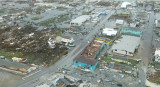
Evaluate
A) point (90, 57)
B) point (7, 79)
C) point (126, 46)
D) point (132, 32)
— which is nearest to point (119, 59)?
point (126, 46)

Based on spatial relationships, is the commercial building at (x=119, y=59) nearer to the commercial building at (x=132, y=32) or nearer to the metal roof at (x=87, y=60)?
the metal roof at (x=87, y=60)

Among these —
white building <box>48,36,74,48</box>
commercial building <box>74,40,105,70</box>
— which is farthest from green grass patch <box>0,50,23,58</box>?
commercial building <box>74,40,105,70</box>

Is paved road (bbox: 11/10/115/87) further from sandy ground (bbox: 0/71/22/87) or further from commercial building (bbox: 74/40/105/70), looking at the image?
commercial building (bbox: 74/40/105/70)

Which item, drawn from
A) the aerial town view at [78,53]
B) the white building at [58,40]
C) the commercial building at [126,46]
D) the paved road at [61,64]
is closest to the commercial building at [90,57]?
the aerial town view at [78,53]

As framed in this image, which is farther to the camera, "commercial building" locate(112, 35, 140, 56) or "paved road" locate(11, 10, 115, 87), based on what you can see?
"commercial building" locate(112, 35, 140, 56)

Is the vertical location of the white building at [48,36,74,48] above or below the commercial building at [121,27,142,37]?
below

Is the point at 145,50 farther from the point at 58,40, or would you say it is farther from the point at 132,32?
the point at 58,40

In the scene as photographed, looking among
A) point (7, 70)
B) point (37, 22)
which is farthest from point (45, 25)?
point (7, 70)

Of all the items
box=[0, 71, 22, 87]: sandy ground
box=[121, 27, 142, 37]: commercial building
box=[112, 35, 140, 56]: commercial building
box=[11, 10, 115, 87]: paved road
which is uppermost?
box=[121, 27, 142, 37]: commercial building
